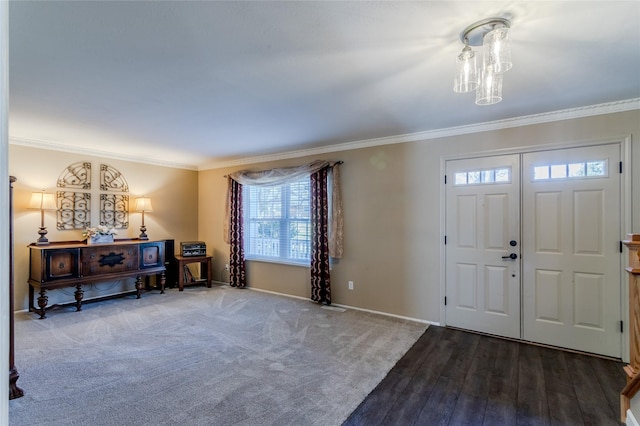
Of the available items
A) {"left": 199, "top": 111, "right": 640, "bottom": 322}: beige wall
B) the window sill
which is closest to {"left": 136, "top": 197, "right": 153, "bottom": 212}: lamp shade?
the window sill

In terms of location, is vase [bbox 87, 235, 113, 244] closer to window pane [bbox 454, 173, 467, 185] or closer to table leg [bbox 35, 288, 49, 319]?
table leg [bbox 35, 288, 49, 319]

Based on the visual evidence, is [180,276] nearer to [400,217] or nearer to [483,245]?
[400,217]

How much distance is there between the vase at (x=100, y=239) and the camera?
180 inches

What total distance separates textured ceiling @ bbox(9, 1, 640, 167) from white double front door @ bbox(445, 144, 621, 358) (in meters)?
0.62

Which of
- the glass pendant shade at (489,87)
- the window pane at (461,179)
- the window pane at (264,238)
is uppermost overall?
the glass pendant shade at (489,87)

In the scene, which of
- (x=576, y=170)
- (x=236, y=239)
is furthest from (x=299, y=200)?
(x=576, y=170)

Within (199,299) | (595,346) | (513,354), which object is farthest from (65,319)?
(595,346)

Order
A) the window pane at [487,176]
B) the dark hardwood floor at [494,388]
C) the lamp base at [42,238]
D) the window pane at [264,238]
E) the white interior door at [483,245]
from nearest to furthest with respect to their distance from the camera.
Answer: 1. the dark hardwood floor at [494,388]
2. the white interior door at [483,245]
3. the window pane at [487,176]
4. the lamp base at [42,238]
5. the window pane at [264,238]

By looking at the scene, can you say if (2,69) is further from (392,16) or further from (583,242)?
(583,242)

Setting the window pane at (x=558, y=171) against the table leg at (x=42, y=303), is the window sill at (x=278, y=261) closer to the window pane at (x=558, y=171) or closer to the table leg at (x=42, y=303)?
the table leg at (x=42, y=303)

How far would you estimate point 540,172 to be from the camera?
127 inches

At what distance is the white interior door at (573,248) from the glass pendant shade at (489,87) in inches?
70.8

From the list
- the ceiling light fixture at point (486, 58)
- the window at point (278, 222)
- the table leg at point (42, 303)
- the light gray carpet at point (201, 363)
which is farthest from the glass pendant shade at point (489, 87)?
the table leg at point (42, 303)

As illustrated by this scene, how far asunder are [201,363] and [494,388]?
244 cm
